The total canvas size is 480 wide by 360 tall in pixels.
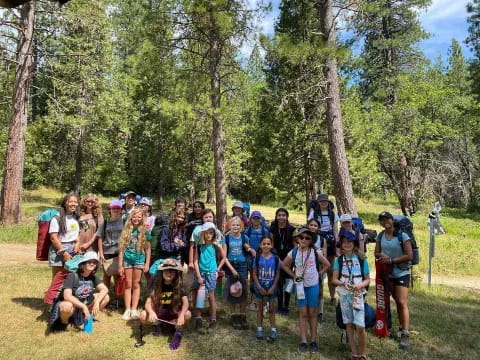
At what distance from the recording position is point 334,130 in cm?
951

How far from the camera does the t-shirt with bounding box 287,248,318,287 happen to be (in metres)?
4.68

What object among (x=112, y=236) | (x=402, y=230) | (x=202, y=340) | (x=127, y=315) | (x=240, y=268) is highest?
(x=402, y=230)

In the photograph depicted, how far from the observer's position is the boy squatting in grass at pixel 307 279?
4641 millimetres

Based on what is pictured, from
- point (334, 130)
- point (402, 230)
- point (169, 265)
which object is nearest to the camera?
point (169, 265)

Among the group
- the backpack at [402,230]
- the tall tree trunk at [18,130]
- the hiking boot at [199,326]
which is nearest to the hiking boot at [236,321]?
the hiking boot at [199,326]

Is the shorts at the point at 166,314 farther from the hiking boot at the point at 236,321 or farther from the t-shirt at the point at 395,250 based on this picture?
the t-shirt at the point at 395,250

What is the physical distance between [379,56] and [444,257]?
A: 47.1 feet

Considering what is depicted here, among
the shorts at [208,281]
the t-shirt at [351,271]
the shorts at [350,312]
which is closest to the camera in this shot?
the shorts at [350,312]

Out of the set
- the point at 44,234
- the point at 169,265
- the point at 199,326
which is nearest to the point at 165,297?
the point at 169,265

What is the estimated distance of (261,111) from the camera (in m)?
14.9

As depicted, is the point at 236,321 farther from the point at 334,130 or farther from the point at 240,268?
the point at 334,130

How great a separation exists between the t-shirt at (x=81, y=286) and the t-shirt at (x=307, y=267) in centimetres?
281

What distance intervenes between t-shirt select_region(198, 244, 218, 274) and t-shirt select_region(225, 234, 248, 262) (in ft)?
1.10

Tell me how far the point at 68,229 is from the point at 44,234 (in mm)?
325
